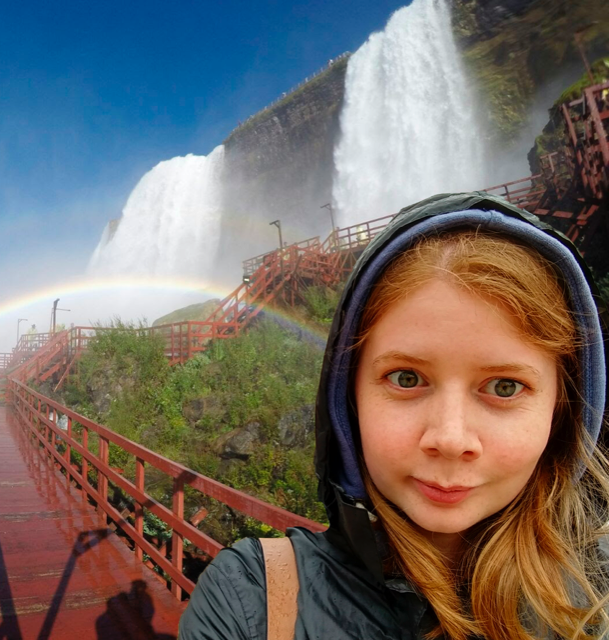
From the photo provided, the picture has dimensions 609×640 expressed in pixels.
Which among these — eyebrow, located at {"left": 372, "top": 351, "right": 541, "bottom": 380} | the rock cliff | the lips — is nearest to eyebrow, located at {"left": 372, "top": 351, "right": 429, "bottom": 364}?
eyebrow, located at {"left": 372, "top": 351, "right": 541, "bottom": 380}

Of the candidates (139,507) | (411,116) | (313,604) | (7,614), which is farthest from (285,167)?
(313,604)

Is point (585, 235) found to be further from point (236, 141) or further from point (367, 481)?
point (236, 141)

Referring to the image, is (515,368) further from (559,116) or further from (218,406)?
(559,116)

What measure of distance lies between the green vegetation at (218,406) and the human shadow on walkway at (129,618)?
16.0ft

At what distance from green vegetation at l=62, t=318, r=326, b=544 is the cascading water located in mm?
12806

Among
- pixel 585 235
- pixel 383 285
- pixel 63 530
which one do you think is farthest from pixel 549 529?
pixel 585 235

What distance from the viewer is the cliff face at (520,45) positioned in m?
23.9

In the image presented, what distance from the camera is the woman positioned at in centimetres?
65

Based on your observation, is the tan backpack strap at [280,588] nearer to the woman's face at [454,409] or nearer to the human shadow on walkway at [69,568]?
the woman's face at [454,409]

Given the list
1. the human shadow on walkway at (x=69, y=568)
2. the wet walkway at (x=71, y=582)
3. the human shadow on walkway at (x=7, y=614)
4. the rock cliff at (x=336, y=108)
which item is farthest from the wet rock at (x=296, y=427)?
the rock cliff at (x=336, y=108)

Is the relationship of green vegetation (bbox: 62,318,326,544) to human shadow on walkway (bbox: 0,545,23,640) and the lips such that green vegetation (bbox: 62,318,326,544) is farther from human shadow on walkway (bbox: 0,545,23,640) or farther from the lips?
the lips

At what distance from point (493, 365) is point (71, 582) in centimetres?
336

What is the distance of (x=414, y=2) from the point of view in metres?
28.7

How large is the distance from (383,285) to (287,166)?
181 ft
